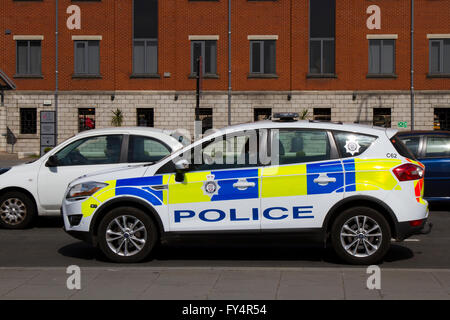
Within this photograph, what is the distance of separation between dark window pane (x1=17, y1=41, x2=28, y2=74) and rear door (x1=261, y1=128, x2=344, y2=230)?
107ft

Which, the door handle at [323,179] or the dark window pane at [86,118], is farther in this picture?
the dark window pane at [86,118]

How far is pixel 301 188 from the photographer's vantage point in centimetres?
876

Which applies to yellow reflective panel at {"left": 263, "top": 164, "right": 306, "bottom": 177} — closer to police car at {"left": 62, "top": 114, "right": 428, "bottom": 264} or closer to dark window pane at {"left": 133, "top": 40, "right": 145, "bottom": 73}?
police car at {"left": 62, "top": 114, "right": 428, "bottom": 264}

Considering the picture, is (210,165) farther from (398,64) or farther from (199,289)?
(398,64)

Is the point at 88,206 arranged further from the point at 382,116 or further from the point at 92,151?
the point at 382,116

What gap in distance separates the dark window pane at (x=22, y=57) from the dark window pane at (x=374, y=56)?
18.2 meters

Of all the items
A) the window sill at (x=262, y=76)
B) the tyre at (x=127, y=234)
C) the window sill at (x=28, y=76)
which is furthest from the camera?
the window sill at (x=28, y=76)

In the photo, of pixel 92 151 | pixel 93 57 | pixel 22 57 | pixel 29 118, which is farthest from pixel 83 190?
pixel 22 57

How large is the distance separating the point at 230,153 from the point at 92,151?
3.70 meters

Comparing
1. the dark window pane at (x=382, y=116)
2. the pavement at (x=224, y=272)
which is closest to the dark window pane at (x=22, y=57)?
the dark window pane at (x=382, y=116)

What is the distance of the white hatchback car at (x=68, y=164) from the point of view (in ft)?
38.4

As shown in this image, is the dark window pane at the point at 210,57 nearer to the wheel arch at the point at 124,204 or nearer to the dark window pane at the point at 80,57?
the dark window pane at the point at 80,57

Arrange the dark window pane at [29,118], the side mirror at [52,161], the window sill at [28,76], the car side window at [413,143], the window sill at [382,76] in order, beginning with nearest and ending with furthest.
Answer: the side mirror at [52,161], the car side window at [413,143], the window sill at [382,76], the window sill at [28,76], the dark window pane at [29,118]

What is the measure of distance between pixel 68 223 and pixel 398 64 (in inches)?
1231
